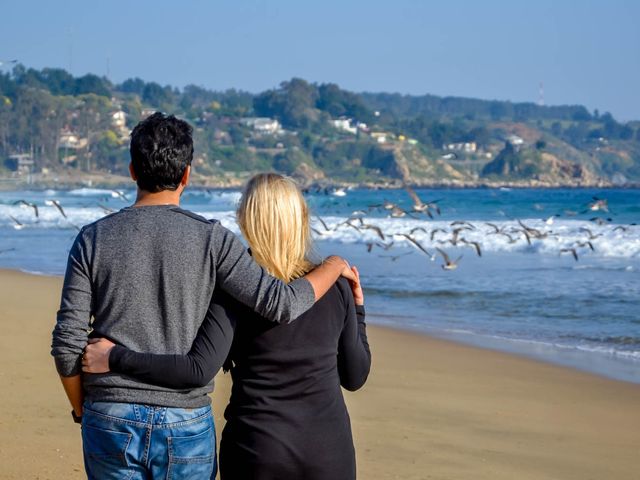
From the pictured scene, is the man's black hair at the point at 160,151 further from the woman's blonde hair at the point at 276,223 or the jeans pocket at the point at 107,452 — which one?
the jeans pocket at the point at 107,452

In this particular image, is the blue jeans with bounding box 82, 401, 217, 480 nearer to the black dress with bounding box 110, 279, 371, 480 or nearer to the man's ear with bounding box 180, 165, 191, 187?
the black dress with bounding box 110, 279, 371, 480

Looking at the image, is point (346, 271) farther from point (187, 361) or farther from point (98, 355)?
point (98, 355)

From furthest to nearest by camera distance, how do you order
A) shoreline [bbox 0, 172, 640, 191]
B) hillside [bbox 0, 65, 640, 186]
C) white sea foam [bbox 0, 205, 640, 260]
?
hillside [bbox 0, 65, 640, 186] → shoreline [bbox 0, 172, 640, 191] → white sea foam [bbox 0, 205, 640, 260]

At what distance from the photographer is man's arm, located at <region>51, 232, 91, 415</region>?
2.37 meters

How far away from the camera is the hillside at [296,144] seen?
11612 cm

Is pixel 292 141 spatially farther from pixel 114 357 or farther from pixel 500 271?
pixel 114 357

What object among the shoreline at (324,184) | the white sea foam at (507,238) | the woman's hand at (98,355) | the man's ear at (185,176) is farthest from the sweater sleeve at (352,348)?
the shoreline at (324,184)

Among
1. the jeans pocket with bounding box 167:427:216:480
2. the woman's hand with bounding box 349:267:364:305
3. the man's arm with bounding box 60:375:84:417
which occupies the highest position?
the woman's hand with bounding box 349:267:364:305

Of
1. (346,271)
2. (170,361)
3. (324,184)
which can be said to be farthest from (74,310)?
(324,184)

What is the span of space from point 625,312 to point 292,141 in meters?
121

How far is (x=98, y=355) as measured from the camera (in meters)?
2.36

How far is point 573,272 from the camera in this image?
59.3ft

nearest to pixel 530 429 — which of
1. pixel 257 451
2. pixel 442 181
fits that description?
pixel 257 451

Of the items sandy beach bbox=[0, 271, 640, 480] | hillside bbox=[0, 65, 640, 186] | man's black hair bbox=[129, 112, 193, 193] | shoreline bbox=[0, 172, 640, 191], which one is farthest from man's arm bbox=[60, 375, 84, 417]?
hillside bbox=[0, 65, 640, 186]
